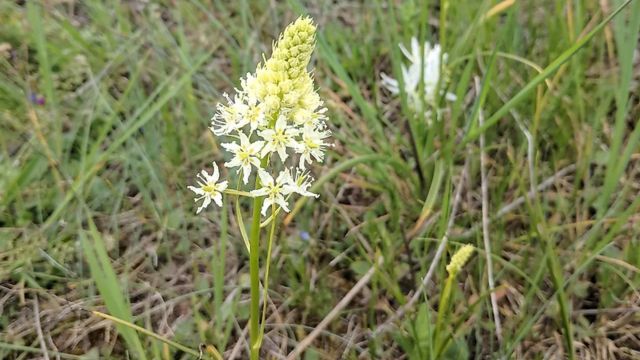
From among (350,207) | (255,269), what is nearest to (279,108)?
(255,269)

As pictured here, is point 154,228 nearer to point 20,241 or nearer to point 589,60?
point 20,241

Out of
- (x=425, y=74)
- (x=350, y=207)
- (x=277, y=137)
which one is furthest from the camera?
(x=425, y=74)

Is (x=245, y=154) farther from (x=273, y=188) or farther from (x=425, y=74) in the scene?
(x=425, y=74)

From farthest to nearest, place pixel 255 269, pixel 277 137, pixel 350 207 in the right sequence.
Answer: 1. pixel 350 207
2. pixel 255 269
3. pixel 277 137

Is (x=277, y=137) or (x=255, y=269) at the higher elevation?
(x=277, y=137)

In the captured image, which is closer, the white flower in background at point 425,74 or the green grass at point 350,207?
the green grass at point 350,207

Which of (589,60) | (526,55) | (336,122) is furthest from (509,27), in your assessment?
(336,122)

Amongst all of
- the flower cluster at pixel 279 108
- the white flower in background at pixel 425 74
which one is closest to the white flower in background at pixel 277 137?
the flower cluster at pixel 279 108

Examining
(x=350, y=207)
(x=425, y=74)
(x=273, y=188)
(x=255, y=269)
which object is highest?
(x=425, y=74)

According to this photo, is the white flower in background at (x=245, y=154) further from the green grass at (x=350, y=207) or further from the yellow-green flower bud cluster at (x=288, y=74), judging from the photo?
the green grass at (x=350, y=207)

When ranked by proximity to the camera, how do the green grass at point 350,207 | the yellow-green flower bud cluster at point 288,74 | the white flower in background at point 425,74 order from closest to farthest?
the yellow-green flower bud cluster at point 288,74, the green grass at point 350,207, the white flower in background at point 425,74
